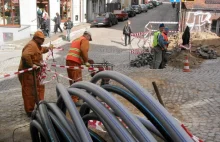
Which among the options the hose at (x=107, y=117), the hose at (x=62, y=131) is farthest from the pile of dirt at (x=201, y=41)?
the hose at (x=107, y=117)

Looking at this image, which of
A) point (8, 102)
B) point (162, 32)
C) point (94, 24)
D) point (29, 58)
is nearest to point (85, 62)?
point (29, 58)

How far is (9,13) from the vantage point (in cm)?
2430

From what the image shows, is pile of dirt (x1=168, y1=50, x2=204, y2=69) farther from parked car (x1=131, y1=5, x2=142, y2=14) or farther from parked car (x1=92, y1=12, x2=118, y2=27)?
parked car (x1=131, y1=5, x2=142, y2=14)

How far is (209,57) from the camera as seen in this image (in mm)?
14445

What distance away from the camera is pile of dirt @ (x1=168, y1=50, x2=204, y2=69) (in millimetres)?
12900

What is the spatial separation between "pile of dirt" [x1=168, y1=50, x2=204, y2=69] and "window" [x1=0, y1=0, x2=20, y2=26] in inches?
554

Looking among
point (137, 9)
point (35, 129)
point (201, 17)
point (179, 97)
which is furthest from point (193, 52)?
point (137, 9)

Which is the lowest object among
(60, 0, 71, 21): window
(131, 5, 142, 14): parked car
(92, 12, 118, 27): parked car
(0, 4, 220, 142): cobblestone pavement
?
(0, 4, 220, 142): cobblestone pavement

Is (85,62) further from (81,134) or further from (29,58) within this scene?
(81,134)

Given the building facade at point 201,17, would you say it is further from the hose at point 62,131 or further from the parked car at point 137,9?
the parked car at point 137,9

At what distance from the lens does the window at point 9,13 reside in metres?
24.0

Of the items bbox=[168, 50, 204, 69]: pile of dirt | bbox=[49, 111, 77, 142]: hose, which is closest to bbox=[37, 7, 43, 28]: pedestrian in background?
bbox=[168, 50, 204, 69]: pile of dirt

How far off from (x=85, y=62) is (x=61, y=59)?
8.10 metres

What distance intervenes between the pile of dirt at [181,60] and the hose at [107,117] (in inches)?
401
